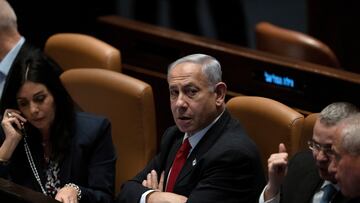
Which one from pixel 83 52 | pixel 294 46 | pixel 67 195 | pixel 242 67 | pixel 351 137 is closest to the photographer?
pixel 351 137

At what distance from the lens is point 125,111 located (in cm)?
345

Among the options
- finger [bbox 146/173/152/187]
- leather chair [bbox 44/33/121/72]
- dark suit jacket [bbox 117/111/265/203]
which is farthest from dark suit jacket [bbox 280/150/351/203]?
leather chair [bbox 44/33/121/72]

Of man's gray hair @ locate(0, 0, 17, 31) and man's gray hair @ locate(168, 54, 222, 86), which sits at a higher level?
man's gray hair @ locate(168, 54, 222, 86)

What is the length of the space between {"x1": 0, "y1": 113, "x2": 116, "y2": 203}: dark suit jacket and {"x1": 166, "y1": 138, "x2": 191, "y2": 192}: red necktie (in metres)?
0.28

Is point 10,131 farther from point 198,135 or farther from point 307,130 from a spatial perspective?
point 307,130

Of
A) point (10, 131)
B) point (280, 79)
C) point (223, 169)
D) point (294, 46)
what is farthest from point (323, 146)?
point (294, 46)

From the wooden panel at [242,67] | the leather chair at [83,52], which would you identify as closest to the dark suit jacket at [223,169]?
the wooden panel at [242,67]

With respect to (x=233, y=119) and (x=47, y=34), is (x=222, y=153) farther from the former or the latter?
(x=47, y=34)

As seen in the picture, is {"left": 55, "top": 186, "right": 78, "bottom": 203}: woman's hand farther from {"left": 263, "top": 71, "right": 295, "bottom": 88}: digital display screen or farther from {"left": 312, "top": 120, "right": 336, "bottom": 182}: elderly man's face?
{"left": 263, "top": 71, "right": 295, "bottom": 88}: digital display screen

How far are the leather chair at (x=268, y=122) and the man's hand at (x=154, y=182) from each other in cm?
35

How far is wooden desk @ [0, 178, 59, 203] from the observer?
2016mm

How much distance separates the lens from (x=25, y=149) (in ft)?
10.4

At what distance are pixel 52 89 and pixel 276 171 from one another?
937mm

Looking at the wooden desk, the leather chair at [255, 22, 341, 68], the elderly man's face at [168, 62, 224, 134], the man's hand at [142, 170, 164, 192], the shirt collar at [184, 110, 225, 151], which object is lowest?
the leather chair at [255, 22, 341, 68]
